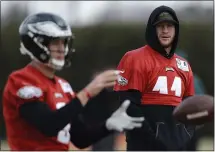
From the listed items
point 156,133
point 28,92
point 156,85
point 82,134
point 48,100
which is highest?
point 28,92

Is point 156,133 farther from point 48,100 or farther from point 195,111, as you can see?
point 48,100

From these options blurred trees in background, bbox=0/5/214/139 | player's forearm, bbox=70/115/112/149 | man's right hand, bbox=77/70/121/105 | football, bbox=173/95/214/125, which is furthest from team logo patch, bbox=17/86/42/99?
blurred trees in background, bbox=0/5/214/139

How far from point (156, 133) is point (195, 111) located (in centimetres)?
34

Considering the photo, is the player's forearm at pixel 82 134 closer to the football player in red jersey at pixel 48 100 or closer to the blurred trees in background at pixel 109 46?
the football player in red jersey at pixel 48 100

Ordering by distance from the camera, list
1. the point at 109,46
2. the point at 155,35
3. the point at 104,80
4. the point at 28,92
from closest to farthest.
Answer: the point at 104,80
the point at 28,92
the point at 155,35
the point at 109,46

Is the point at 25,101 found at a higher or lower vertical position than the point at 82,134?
higher

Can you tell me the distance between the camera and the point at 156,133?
446cm

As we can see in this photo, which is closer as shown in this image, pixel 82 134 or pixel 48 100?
pixel 48 100

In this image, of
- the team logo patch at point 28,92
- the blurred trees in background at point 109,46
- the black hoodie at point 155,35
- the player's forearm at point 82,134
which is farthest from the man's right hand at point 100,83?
the blurred trees in background at point 109,46

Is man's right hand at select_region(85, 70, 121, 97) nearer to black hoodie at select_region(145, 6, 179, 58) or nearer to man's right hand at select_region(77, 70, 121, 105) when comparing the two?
man's right hand at select_region(77, 70, 121, 105)

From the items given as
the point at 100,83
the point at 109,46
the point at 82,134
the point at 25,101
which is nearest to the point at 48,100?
the point at 25,101

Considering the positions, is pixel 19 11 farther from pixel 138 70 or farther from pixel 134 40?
pixel 138 70

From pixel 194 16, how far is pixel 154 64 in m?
12.4

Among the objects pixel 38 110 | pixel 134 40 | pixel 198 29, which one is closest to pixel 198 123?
pixel 38 110
